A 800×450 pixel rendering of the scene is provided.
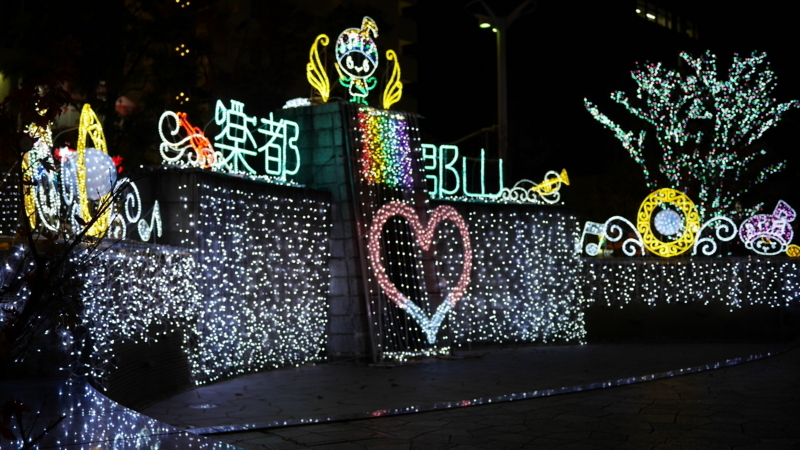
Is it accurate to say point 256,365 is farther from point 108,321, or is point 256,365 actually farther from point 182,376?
point 108,321

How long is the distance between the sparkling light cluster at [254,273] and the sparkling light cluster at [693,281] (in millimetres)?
6435

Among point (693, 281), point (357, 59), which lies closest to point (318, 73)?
point (357, 59)

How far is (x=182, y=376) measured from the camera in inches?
412

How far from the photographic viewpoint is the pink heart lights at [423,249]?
13.9 meters

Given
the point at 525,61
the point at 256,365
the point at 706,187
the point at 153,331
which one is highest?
the point at 525,61

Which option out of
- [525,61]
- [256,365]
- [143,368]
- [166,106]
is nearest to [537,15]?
[525,61]

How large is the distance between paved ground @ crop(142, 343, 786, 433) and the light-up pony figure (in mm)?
4562

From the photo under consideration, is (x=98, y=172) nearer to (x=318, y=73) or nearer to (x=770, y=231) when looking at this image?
(x=318, y=73)

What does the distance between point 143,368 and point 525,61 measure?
3324cm

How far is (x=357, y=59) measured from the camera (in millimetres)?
14555

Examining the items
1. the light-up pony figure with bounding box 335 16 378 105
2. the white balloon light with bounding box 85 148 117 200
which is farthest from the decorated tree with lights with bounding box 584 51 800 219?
the white balloon light with bounding box 85 148 117 200

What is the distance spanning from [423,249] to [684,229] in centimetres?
600

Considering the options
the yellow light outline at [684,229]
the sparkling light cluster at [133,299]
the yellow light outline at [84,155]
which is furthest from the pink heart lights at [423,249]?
the yellow light outline at [84,155]

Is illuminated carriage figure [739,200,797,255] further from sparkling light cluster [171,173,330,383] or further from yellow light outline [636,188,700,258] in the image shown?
sparkling light cluster [171,173,330,383]
